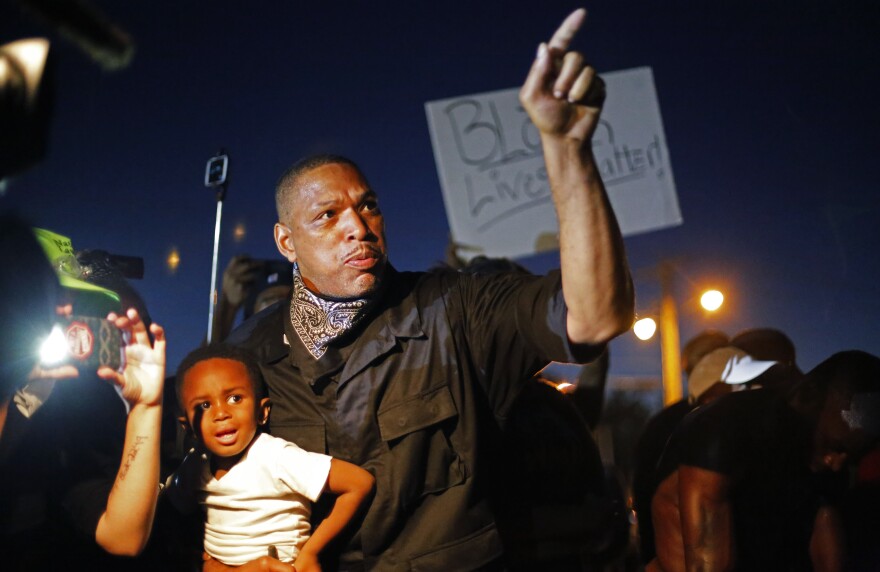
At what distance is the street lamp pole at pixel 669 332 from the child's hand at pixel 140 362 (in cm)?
1194

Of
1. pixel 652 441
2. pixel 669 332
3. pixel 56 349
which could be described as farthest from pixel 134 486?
pixel 669 332

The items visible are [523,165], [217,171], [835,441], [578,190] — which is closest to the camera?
[578,190]

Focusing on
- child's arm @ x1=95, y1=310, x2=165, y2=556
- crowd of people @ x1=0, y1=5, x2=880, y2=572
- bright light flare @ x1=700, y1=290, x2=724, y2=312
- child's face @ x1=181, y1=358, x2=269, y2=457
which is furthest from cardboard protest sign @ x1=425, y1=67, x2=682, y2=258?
bright light flare @ x1=700, y1=290, x2=724, y2=312

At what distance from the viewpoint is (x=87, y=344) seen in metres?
2.01

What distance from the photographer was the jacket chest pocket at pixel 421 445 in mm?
2371

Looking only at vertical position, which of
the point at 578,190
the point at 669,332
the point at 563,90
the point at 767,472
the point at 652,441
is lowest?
the point at 669,332

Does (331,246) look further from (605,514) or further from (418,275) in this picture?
(605,514)

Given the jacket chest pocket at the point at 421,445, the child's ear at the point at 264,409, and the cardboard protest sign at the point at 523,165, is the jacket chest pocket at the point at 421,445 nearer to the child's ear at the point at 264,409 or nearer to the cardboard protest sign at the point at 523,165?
the child's ear at the point at 264,409

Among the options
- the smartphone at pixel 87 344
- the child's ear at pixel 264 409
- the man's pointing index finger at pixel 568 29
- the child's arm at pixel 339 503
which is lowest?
the child's arm at pixel 339 503

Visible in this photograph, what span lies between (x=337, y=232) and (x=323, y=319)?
0.33 metres

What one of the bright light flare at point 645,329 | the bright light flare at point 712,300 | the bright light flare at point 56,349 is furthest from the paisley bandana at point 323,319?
the bright light flare at point 712,300

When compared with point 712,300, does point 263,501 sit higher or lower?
higher

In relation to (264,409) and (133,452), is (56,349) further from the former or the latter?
(264,409)

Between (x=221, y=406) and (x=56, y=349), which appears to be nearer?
(x=56, y=349)
